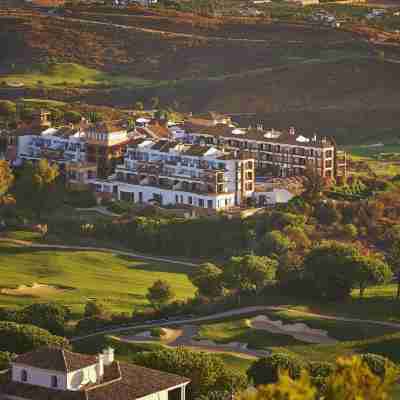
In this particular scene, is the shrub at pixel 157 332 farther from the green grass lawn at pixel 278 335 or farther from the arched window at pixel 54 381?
the arched window at pixel 54 381

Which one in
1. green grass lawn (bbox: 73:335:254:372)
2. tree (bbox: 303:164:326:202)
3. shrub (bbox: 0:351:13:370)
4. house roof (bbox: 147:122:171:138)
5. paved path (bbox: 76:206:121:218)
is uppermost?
shrub (bbox: 0:351:13:370)

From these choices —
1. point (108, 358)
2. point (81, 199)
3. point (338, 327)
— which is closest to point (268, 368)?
point (108, 358)

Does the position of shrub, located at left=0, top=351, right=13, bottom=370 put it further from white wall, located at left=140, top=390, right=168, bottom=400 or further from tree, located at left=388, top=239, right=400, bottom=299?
tree, located at left=388, top=239, right=400, bottom=299

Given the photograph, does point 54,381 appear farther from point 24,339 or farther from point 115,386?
point 24,339

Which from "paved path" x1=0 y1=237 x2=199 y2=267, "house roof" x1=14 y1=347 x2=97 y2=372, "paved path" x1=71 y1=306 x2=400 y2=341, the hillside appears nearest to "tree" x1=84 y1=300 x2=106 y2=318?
"paved path" x1=71 y1=306 x2=400 y2=341

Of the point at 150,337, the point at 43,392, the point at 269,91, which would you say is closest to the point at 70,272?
the point at 150,337

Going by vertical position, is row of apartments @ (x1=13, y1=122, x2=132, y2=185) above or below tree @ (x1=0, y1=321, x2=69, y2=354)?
below

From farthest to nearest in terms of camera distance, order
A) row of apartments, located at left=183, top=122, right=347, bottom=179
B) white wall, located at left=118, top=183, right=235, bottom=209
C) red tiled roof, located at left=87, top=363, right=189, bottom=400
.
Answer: row of apartments, located at left=183, top=122, right=347, bottom=179 → white wall, located at left=118, top=183, right=235, bottom=209 → red tiled roof, located at left=87, top=363, right=189, bottom=400
